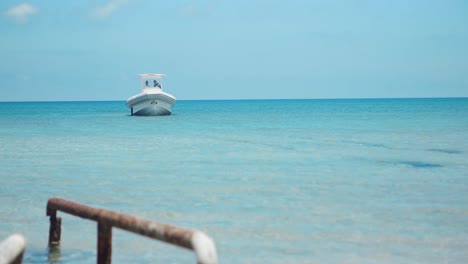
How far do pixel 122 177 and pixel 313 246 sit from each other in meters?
6.94

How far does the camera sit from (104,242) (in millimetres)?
4426

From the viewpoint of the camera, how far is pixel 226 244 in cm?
719

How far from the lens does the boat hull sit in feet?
132

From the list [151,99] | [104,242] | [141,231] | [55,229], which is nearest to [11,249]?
[141,231]

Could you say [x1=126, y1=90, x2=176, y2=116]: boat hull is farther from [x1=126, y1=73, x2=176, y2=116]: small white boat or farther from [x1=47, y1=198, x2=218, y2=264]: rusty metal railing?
[x1=47, y1=198, x2=218, y2=264]: rusty metal railing

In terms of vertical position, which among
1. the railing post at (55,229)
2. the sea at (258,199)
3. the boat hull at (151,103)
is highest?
the boat hull at (151,103)

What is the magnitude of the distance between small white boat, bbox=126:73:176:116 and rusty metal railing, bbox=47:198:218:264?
34.2 meters

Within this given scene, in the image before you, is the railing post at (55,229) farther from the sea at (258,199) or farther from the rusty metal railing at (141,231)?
the rusty metal railing at (141,231)

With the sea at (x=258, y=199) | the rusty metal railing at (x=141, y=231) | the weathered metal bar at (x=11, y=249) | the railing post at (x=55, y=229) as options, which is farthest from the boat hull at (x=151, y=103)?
the weathered metal bar at (x=11, y=249)

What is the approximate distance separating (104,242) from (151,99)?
120ft

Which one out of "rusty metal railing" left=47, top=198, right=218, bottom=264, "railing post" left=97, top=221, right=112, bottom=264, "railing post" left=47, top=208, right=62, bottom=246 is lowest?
"railing post" left=47, top=208, right=62, bottom=246

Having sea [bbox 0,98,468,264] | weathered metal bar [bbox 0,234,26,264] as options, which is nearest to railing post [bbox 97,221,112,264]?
weathered metal bar [bbox 0,234,26,264]

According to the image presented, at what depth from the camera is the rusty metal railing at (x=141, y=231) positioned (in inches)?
99.0

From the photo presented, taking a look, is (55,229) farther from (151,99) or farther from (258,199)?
(151,99)
